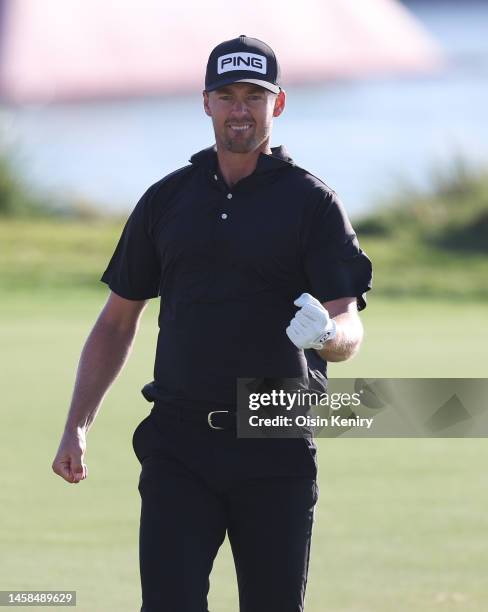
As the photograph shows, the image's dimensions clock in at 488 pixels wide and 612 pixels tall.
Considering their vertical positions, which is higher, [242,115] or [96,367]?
[242,115]

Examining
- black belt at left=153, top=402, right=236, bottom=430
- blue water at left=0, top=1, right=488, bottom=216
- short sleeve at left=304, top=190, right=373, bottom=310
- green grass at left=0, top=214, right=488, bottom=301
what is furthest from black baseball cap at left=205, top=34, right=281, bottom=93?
blue water at left=0, top=1, right=488, bottom=216

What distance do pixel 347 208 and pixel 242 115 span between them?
2184cm

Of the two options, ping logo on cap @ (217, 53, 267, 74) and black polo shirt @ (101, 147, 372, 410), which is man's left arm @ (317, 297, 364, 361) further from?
ping logo on cap @ (217, 53, 267, 74)

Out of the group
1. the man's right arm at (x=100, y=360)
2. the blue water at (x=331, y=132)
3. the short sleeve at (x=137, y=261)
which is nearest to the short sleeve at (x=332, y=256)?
the short sleeve at (x=137, y=261)

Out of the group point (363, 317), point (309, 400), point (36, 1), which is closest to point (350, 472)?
point (309, 400)

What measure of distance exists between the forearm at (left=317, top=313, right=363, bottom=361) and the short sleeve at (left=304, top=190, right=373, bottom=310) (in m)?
0.08

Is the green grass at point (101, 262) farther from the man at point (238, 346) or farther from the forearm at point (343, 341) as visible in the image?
the forearm at point (343, 341)

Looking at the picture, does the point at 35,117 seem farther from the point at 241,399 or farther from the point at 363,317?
the point at 241,399

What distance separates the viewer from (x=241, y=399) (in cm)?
405

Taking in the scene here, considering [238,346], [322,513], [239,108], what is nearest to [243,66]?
[239,108]

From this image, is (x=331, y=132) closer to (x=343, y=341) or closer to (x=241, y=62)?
(x=241, y=62)

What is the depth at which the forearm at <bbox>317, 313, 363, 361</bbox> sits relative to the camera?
3816 millimetres

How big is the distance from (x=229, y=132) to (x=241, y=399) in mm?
711

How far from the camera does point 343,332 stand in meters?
3.87
